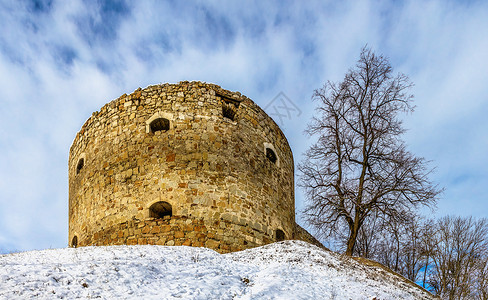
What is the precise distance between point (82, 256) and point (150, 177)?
317 centimetres

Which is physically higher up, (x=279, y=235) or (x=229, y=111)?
(x=229, y=111)

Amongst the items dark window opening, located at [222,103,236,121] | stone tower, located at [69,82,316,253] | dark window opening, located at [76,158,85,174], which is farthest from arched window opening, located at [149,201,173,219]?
dark window opening, located at [76,158,85,174]

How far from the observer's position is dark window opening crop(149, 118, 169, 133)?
11227 millimetres

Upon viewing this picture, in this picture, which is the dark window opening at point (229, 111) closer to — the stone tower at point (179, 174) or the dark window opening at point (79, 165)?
the stone tower at point (179, 174)

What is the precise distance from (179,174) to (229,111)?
2.29 metres

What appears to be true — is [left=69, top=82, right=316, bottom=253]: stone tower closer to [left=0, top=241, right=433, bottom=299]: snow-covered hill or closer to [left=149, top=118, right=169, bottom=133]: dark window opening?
[left=149, top=118, right=169, bottom=133]: dark window opening

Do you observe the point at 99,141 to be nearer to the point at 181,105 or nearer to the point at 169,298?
the point at 181,105

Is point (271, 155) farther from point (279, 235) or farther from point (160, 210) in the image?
point (160, 210)

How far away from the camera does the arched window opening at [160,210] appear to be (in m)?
10.2

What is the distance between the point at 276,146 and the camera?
12750mm

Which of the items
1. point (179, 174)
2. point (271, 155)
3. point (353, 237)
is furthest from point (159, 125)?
point (353, 237)

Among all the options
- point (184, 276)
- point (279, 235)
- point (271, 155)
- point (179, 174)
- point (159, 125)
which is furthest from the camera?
point (271, 155)

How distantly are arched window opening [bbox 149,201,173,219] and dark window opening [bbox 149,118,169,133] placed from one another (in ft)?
6.25

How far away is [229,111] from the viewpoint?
11.8m
